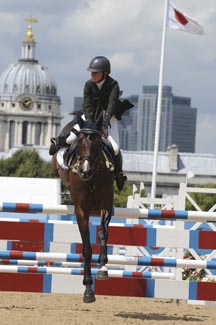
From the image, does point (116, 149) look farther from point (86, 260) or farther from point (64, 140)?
point (86, 260)

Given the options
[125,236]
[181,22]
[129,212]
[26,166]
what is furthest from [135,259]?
[26,166]

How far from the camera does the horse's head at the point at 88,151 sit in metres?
14.6

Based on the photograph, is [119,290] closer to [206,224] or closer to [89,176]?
[89,176]

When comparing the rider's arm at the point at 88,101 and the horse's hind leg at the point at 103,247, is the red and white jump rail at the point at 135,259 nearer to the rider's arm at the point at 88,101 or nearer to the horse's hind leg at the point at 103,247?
the horse's hind leg at the point at 103,247

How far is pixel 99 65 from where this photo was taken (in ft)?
50.1

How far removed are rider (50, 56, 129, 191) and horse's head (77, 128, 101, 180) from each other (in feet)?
1.49

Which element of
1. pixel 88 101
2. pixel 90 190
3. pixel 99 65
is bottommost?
pixel 90 190

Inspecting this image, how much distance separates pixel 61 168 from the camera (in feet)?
50.9

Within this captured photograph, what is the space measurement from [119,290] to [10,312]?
4.12ft

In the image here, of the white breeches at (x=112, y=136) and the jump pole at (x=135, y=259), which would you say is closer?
the jump pole at (x=135, y=259)

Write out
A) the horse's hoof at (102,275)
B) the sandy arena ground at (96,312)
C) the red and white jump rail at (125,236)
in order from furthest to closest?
the red and white jump rail at (125,236)
the horse's hoof at (102,275)
the sandy arena ground at (96,312)

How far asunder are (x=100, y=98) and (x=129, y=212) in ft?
4.47

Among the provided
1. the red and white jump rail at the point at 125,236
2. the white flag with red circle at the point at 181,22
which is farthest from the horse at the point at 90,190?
the white flag with red circle at the point at 181,22

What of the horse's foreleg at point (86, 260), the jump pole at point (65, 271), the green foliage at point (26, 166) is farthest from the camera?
the green foliage at point (26, 166)
